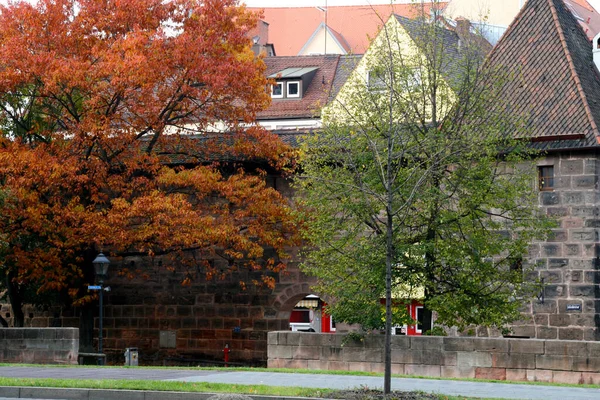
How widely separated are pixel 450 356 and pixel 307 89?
89.7 ft

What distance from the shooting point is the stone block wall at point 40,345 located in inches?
963

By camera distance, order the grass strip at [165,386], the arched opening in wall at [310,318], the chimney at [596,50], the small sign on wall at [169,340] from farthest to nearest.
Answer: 1. the arched opening in wall at [310,318]
2. the small sign on wall at [169,340]
3. the chimney at [596,50]
4. the grass strip at [165,386]

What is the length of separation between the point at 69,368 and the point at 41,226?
333 inches

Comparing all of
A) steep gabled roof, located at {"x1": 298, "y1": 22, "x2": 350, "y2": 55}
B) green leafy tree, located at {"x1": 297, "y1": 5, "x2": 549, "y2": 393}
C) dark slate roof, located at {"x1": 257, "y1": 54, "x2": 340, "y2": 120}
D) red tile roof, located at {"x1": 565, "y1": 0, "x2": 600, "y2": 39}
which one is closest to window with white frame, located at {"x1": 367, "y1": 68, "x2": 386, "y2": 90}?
green leafy tree, located at {"x1": 297, "y1": 5, "x2": 549, "y2": 393}

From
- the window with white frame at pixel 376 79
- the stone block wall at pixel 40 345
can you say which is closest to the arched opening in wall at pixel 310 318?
the window with white frame at pixel 376 79

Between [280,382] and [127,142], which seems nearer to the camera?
[280,382]

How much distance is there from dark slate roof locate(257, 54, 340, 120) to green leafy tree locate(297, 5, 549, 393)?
16.6 metres

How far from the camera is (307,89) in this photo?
4656 centimetres

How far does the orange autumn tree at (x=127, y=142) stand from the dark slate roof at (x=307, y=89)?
11.7 m

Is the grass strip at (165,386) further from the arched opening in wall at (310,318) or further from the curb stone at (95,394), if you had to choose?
the arched opening in wall at (310,318)

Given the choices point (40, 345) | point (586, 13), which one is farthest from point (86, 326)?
point (586, 13)

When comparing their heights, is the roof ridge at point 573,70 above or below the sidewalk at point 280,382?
above

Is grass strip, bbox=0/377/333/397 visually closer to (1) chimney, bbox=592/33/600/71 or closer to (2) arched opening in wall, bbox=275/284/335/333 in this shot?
(1) chimney, bbox=592/33/600/71

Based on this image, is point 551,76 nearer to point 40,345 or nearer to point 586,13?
point 40,345
